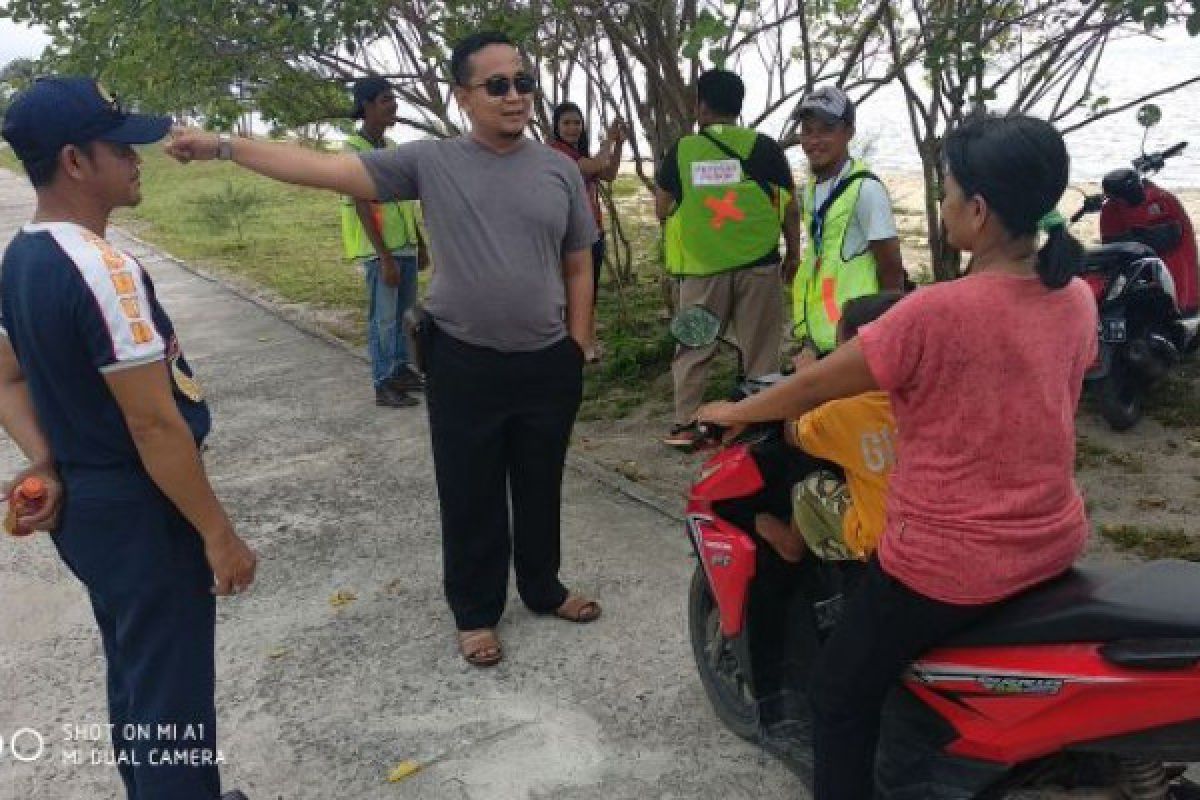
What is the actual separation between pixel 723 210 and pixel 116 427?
3.42 meters

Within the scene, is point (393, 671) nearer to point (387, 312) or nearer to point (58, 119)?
point (58, 119)

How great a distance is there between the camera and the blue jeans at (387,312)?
614 cm

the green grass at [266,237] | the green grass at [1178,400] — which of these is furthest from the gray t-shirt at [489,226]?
the green grass at [266,237]

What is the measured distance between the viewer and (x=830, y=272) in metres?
3.78

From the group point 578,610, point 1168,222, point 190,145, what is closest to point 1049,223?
point 190,145

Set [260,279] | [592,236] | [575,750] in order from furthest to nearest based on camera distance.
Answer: [260,279]
[592,236]
[575,750]

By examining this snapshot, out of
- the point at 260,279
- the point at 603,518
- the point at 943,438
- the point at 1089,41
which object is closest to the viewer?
the point at 943,438

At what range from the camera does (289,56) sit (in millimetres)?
6086

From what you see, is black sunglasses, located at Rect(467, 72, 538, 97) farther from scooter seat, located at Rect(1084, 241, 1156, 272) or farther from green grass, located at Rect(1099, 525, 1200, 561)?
scooter seat, located at Rect(1084, 241, 1156, 272)

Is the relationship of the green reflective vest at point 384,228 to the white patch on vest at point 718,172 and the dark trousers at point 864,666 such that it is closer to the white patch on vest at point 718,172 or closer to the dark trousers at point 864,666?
the white patch on vest at point 718,172

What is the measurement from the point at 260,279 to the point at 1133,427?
9225 millimetres

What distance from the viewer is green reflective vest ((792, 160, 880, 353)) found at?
147 inches

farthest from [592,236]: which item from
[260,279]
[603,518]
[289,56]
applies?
[260,279]

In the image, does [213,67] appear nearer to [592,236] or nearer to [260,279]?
[592,236]
